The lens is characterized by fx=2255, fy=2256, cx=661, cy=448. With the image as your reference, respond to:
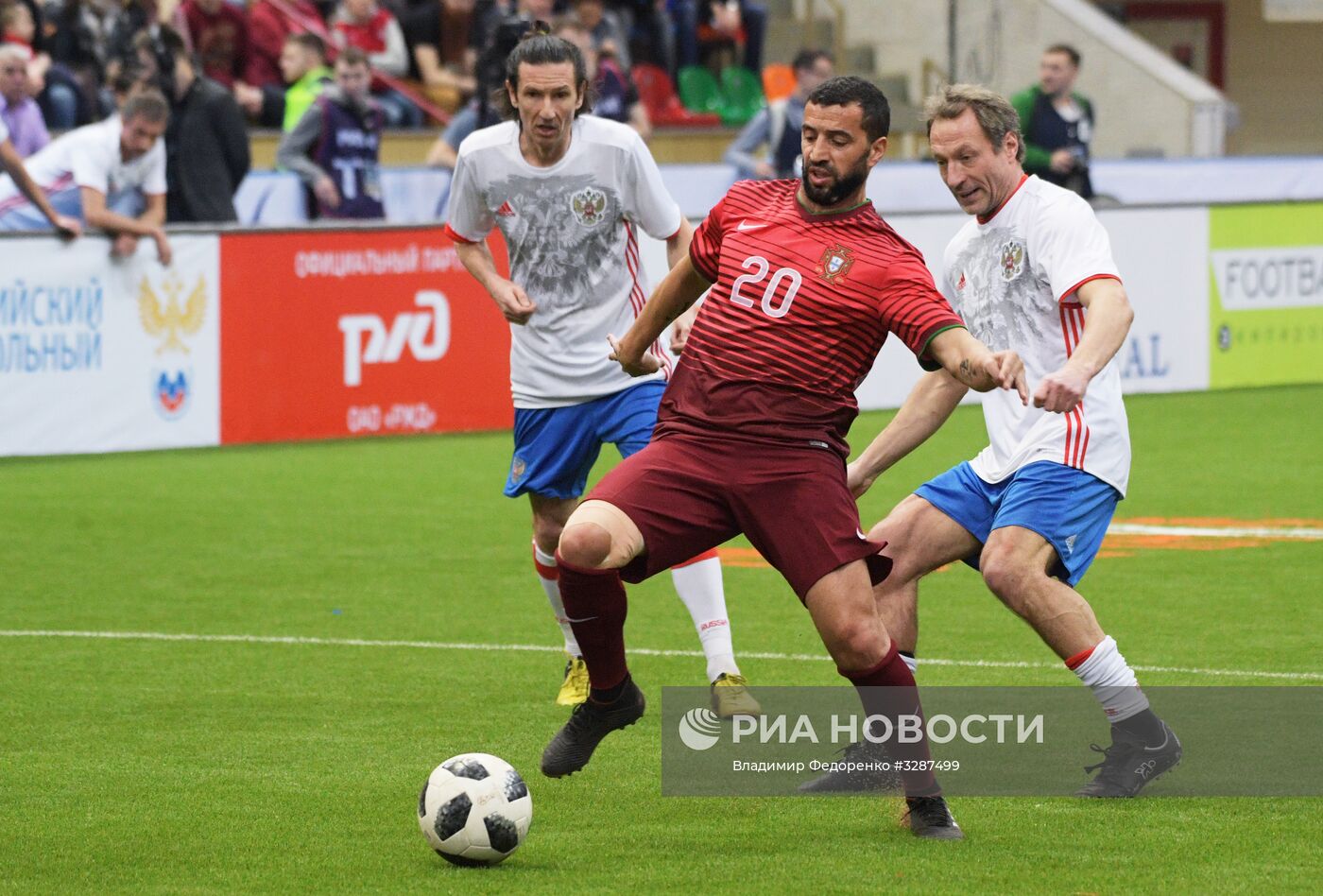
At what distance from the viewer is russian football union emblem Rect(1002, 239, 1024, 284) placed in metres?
6.22

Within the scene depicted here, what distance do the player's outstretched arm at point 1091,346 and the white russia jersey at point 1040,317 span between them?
12 centimetres

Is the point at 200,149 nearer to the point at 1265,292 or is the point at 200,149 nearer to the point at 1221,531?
the point at 1221,531

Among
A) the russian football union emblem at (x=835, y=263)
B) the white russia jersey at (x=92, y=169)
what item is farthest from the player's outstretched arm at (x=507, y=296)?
the white russia jersey at (x=92, y=169)

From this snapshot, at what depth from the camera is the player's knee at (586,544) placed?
5.62 meters

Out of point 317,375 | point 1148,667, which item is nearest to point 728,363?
point 1148,667

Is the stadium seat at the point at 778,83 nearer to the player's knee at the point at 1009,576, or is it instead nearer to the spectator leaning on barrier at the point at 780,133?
the spectator leaning on barrier at the point at 780,133

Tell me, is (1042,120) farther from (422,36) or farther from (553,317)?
(553,317)

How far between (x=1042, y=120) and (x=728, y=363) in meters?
13.0

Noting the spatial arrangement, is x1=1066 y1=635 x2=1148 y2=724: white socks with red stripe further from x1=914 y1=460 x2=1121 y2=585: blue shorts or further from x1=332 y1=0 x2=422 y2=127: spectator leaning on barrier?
x1=332 y1=0 x2=422 y2=127: spectator leaning on barrier

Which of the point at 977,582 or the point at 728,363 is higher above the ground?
the point at 728,363

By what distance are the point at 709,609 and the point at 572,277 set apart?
1193 mm

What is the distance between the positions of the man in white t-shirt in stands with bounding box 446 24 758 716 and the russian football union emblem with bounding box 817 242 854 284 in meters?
1.84

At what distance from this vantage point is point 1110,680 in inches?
241

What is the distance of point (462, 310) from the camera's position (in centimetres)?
1516
